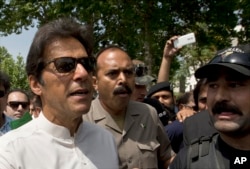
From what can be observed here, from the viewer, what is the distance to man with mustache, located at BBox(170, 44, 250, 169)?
2.41 metres

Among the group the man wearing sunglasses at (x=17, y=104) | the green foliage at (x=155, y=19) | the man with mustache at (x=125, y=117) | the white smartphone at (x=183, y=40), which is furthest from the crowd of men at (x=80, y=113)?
the green foliage at (x=155, y=19)

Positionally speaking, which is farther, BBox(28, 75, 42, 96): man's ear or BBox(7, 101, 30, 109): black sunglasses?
BBox(7, 101, 30, 109): black sunglasses

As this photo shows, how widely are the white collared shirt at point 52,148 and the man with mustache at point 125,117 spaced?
67 centimetres

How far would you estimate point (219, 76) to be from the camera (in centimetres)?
249

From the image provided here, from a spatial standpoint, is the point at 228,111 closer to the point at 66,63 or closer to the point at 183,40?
the point at 66,63

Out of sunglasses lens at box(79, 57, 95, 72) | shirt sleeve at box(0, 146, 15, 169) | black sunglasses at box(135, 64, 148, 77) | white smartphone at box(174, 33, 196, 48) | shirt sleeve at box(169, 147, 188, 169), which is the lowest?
shirt sleeve at box(169, 147, 188, 169)

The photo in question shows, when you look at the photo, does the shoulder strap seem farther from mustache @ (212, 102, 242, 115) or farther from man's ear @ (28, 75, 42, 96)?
man's ear @ (28, 75, 42, 96)

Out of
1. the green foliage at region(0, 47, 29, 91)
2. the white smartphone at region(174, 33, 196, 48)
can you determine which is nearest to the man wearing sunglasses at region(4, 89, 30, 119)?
the white smartphone at region(174, 33, 196, 48)

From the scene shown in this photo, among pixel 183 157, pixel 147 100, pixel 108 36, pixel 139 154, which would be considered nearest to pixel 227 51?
pixel 183 157

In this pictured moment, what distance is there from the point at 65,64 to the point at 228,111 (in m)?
0.91

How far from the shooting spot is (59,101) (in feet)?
8.64

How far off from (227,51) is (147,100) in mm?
2423

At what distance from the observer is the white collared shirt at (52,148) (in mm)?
2451

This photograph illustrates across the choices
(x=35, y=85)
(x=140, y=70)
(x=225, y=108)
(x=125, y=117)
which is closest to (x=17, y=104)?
(x=140, y=70)
